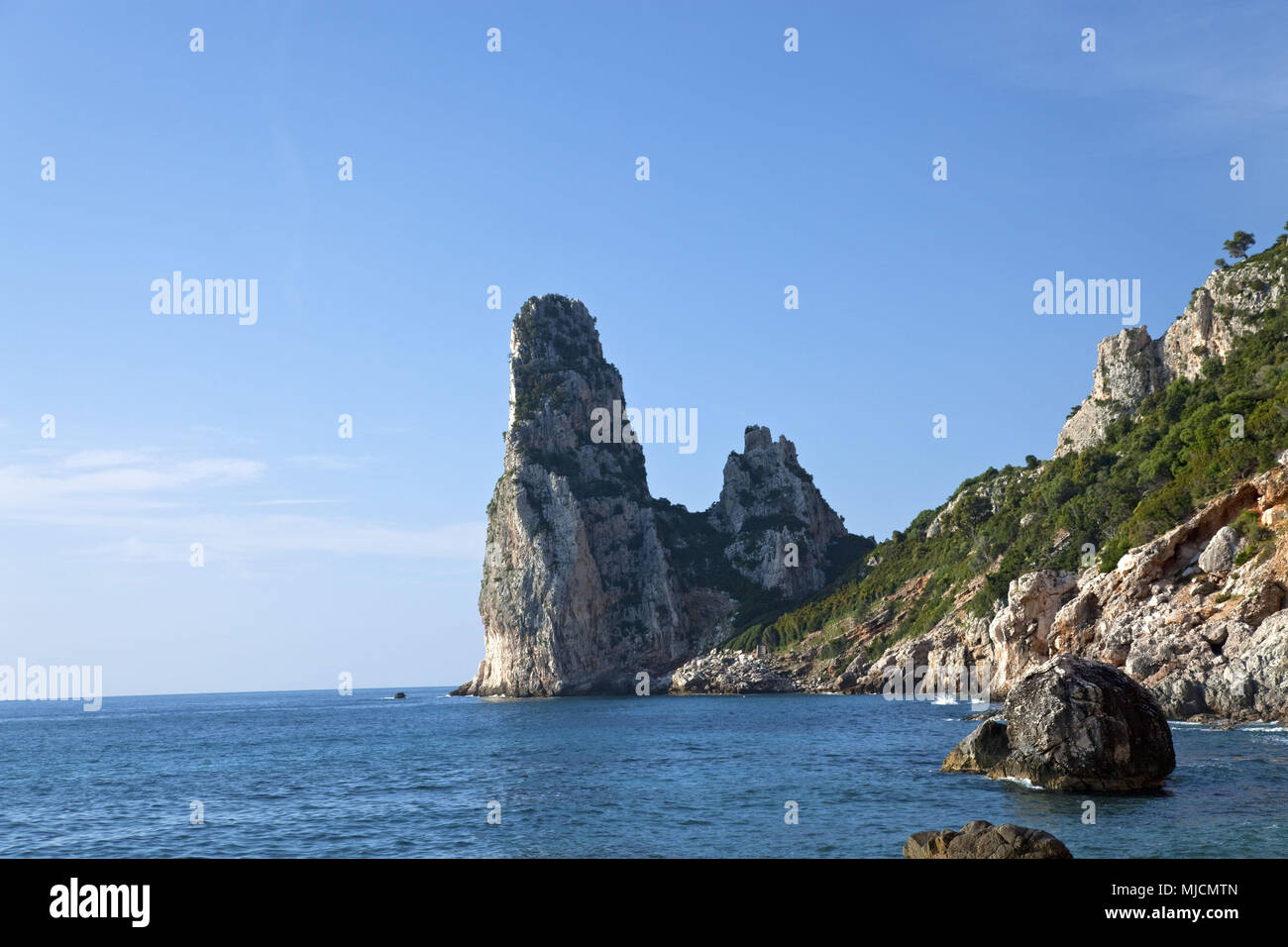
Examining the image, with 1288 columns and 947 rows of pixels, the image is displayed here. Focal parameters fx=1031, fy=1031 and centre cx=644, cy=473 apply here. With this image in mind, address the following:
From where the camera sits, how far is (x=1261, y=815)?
A: 26406mm

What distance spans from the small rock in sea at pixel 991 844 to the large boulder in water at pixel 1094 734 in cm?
1320

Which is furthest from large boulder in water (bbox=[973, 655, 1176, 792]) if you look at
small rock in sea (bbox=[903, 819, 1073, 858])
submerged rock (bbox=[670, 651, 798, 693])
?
submerged rock (bbox=[670, 651, 798, 693])

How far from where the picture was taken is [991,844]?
1969 cm

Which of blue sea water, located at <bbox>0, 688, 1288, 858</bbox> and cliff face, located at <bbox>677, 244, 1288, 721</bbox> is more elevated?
cliff face, located at <bbox>677, 244, 1288, 721</bbox>

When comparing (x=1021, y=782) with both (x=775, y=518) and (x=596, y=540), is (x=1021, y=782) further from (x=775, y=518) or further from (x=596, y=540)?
(x=775, y=518)

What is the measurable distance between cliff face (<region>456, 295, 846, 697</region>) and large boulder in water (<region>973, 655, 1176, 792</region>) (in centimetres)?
13082

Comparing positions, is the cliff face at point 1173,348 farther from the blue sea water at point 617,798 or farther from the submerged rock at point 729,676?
the blue sea water at point 617,798

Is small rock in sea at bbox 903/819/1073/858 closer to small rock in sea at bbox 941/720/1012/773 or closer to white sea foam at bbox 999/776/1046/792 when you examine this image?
white sea foam at bbox 999/776/1046/792

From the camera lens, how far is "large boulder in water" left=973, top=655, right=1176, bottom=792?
3180 centimetres

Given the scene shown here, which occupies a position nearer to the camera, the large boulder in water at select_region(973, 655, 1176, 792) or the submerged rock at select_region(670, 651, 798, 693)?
the large boulder in water at select_region(973, 655, 1176, 792)

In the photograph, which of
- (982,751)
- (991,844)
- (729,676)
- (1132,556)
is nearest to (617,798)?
(982,751)
